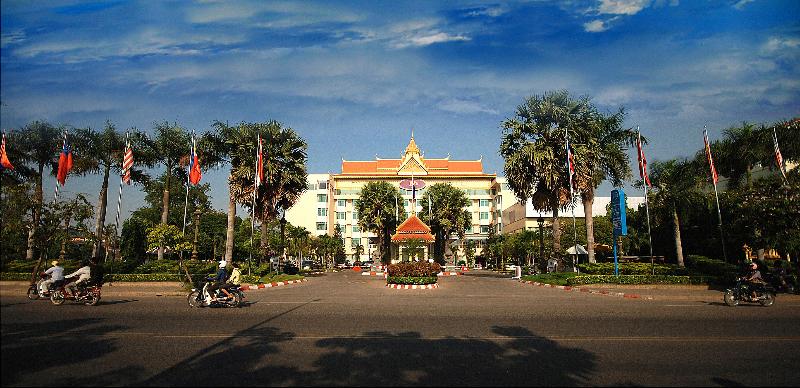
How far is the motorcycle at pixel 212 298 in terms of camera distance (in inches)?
620

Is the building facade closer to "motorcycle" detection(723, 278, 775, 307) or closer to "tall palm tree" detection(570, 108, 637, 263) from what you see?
"tall palm tree" detection(570, 108, 637, 263)

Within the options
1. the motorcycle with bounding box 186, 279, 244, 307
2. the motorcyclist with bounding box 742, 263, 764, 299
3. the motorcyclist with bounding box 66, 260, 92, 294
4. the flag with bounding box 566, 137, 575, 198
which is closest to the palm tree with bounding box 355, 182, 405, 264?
the flag with bounding box 566, 137, 575, 198

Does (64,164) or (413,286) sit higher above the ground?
(64,164)

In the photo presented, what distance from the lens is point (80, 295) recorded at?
625 inches

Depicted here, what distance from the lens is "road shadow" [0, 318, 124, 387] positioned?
5984 mm

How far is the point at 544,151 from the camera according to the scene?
1214 inches

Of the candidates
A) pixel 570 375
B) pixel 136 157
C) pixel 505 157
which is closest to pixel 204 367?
pixel 570 375

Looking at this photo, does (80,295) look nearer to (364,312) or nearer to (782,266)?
(364,312)

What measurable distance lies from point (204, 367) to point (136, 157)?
35787 millimetres

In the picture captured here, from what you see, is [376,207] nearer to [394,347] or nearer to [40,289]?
[40,289]

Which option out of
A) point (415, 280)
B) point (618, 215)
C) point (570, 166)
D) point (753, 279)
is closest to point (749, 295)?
point (753, 279)

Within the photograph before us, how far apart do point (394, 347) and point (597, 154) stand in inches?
1029

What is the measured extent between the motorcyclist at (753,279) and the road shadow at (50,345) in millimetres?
18601

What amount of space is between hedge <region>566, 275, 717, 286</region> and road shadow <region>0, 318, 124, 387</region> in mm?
22119
